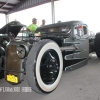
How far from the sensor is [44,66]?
1.95 meters

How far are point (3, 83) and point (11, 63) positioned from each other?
0.67 metres

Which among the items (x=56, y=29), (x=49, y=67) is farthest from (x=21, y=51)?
(x=56, y=29)

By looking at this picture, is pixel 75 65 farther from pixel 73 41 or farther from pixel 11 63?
pixel 11 63

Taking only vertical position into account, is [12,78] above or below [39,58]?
below

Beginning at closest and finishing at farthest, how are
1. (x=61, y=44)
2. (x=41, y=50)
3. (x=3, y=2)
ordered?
(x=41, y=50), (x=61, y=44), (x=3, y=2)

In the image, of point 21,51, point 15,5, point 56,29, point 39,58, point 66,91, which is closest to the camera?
point 39,58

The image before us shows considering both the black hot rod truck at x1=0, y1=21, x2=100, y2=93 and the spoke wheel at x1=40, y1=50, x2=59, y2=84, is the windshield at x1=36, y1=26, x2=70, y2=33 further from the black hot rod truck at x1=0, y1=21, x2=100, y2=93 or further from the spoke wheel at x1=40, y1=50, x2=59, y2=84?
the spoke wheel at x1=40, y1=50, x2=59, y2=84

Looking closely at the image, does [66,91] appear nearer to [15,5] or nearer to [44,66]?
[44,66]

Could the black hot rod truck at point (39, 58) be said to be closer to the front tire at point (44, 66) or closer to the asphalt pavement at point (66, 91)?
the front tire at point (44, 66)

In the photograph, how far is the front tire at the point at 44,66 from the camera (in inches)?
67.4

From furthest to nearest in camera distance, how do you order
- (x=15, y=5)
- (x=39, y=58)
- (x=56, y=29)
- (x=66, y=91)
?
(x=15, y=5)
(x=56, y=29)
(x=66, y=91)
(x=39, y=58)

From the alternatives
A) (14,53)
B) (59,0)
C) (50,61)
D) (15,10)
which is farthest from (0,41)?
(15,10)

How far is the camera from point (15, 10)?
475 inches

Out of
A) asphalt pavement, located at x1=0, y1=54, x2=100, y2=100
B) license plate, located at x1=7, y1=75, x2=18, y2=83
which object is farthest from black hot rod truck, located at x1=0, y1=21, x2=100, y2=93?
asphalt pavement, located at x1=0, y1=54, x2=100, y2=100
